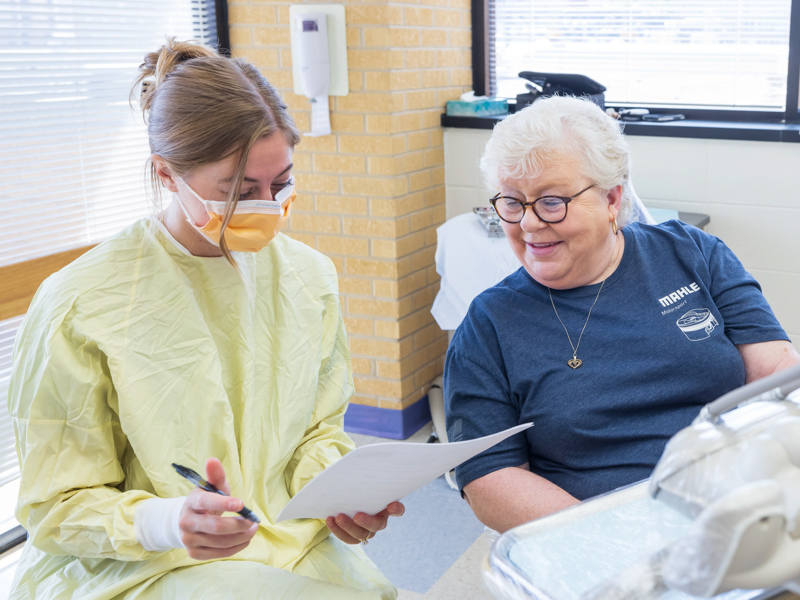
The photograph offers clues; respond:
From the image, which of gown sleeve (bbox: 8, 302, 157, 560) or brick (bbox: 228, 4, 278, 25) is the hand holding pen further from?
brick (bbox: 228, 4, 278, 25)

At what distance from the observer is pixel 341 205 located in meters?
3.00

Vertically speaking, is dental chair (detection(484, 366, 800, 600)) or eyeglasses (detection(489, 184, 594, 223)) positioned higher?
eyeglasses (detection(489, 184, 594, 223))

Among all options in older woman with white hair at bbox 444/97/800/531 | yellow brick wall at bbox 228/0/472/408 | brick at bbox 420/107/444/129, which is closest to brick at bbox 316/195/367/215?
yellow brick wall at bbox 228/0/472/408

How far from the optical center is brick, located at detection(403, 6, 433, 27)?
2.84 metres

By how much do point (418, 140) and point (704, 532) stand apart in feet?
8.34

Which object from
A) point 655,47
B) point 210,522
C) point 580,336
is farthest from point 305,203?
point 210,522

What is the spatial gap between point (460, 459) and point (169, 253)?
2.02 feet

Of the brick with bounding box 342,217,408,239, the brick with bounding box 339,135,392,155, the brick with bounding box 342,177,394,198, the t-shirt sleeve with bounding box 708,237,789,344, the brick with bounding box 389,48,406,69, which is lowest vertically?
the brick with bounding box 342,217,408,239

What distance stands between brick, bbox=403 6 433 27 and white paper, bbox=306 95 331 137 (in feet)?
1.34

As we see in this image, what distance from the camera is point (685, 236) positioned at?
1.55m

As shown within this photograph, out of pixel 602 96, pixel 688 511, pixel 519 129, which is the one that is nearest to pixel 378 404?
pixel 602 96

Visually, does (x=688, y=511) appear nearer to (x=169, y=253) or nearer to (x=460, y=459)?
(x=460, y=459)

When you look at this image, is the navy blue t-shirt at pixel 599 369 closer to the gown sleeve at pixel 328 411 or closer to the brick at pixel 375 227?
the gown sleeve at pixel 328 411

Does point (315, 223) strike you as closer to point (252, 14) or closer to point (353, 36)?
point (353, 36)
